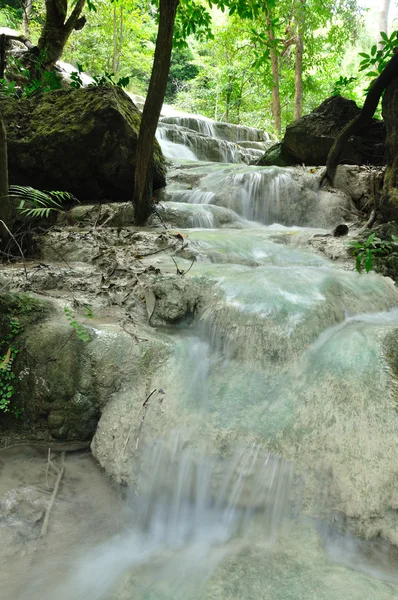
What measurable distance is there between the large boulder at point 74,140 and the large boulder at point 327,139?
139 inches

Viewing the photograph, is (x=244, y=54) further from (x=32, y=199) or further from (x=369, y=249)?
(x=369, y=249)

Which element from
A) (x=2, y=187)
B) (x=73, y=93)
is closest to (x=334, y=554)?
(x=2, y=187)

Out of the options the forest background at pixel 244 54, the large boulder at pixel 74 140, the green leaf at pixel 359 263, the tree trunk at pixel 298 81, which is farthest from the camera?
the tree trunk at pixel 298 81

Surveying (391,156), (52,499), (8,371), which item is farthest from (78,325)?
(391,156)

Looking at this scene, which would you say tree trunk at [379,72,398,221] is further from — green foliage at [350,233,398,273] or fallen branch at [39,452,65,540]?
fallen branch at [39,452,65,540]

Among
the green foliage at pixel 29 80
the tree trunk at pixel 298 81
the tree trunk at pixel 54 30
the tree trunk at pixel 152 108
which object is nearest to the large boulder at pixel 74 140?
the green foliage at pixel 29 80

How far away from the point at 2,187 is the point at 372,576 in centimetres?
370

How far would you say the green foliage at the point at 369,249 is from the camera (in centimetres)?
382

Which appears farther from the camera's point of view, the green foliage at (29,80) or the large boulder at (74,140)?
the green foliage at (29,80)

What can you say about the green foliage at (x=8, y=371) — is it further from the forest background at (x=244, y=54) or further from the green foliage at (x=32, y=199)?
the forest background at (x=244, y=54)

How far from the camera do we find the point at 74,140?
5.59m

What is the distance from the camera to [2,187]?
3369 mm

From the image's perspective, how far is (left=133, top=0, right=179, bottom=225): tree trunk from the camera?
4.42 m

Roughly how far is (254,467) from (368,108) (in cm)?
505
